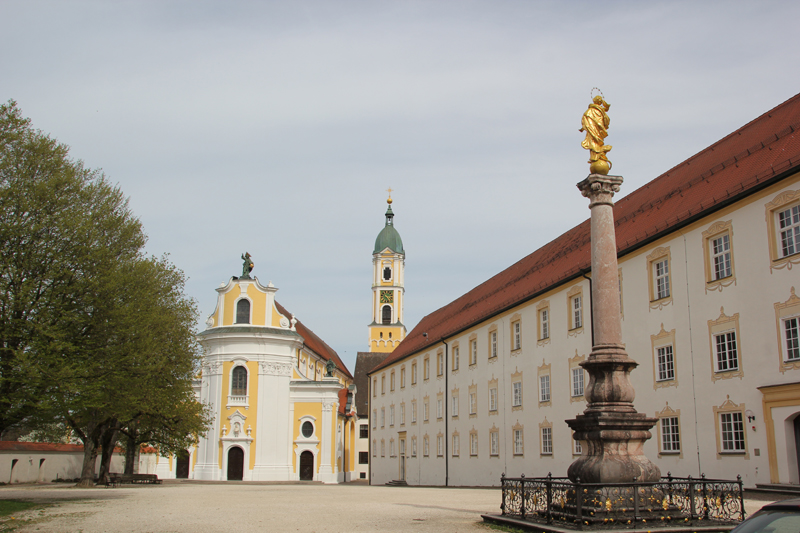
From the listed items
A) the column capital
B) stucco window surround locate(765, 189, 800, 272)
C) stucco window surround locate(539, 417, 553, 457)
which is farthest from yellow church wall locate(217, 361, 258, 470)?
the column capital

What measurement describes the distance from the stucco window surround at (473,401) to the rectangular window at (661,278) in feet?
54.0

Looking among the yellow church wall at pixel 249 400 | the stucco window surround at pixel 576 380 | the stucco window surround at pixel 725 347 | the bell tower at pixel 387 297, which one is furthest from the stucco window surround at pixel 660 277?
the bell tower at pixel 387 297

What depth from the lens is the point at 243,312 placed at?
190 feet

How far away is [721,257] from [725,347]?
2719mm

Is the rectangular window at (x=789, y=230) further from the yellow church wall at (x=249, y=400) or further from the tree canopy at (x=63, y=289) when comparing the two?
the yellow church wall at (x=249, y=400)

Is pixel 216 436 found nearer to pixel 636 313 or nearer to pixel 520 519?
pixel 636 313

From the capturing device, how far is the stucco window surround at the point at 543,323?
103 feet

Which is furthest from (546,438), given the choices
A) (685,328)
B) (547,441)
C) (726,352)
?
(726,352)

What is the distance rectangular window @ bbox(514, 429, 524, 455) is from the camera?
108ft

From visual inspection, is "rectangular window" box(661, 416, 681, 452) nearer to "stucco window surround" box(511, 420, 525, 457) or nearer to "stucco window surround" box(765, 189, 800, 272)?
"stucco window surround" box(765, 189, 800, 272)

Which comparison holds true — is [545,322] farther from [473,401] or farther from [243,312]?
[243,312]

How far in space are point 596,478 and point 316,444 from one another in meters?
46.9

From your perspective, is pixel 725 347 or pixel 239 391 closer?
pixel 725 347

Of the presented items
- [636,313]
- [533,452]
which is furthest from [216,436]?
[636,313]
